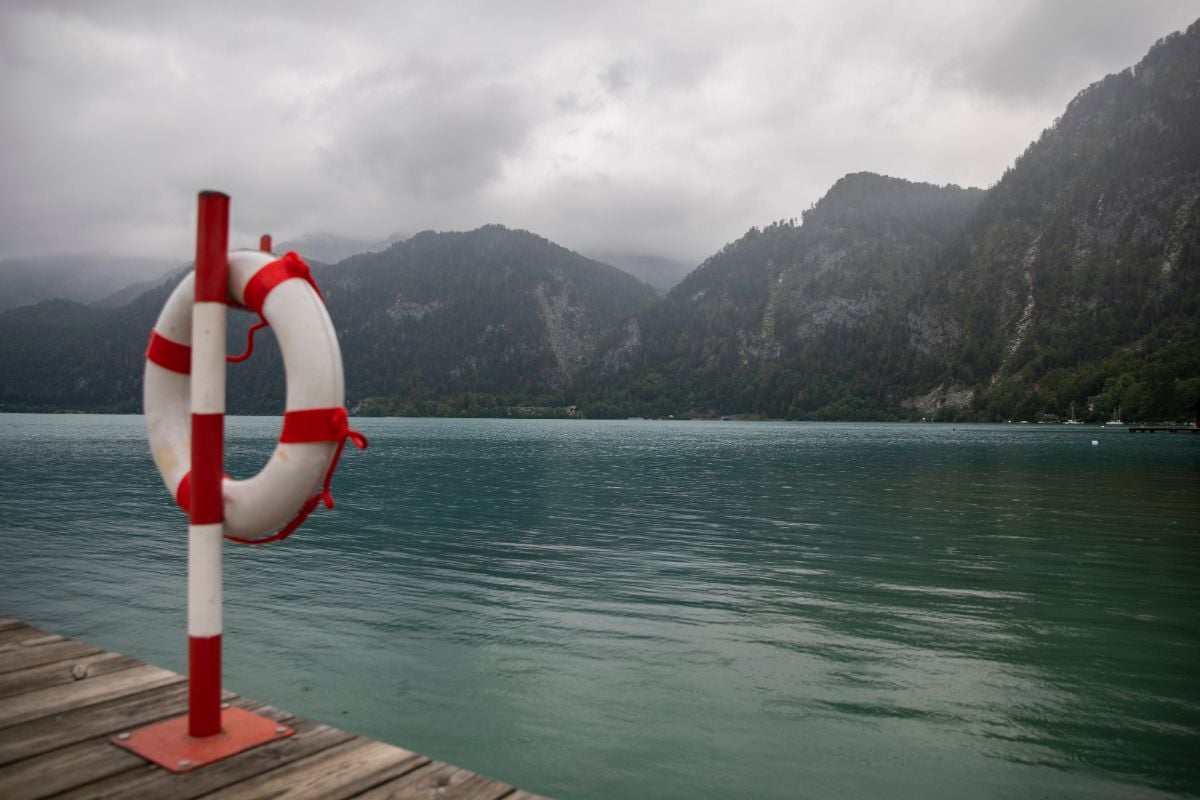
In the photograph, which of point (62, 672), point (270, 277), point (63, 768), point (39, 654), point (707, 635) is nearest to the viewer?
point (63, 768)

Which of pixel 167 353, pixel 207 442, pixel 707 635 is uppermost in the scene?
pixel 167 353

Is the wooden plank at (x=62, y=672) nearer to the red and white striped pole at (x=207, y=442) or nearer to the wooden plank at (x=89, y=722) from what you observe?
the wooden plank at (x=89, y=722)

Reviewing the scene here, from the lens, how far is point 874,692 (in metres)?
8.71

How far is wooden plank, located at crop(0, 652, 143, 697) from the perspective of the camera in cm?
509

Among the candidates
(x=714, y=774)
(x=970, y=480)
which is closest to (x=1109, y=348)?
(x=970, y=480)

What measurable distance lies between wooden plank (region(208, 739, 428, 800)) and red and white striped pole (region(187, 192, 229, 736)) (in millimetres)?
854

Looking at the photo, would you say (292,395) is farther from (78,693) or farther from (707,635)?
(707,635)

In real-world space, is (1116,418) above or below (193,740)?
above

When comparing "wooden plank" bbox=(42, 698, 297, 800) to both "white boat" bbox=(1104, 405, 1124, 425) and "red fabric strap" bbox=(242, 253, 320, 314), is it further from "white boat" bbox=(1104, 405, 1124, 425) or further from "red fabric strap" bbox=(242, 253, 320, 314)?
"white boat" bbox=(1104, 405, 1124, 425)

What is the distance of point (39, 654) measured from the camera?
5.75 metres

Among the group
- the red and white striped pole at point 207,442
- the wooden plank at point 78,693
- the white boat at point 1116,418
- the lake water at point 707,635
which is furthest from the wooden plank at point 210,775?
the white boat at point 1116,418

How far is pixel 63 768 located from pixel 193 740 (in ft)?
2.02

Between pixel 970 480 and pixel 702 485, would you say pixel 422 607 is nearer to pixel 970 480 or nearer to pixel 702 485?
pixel 702 485


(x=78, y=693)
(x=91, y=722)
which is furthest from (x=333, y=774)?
(x=78, y=693)
